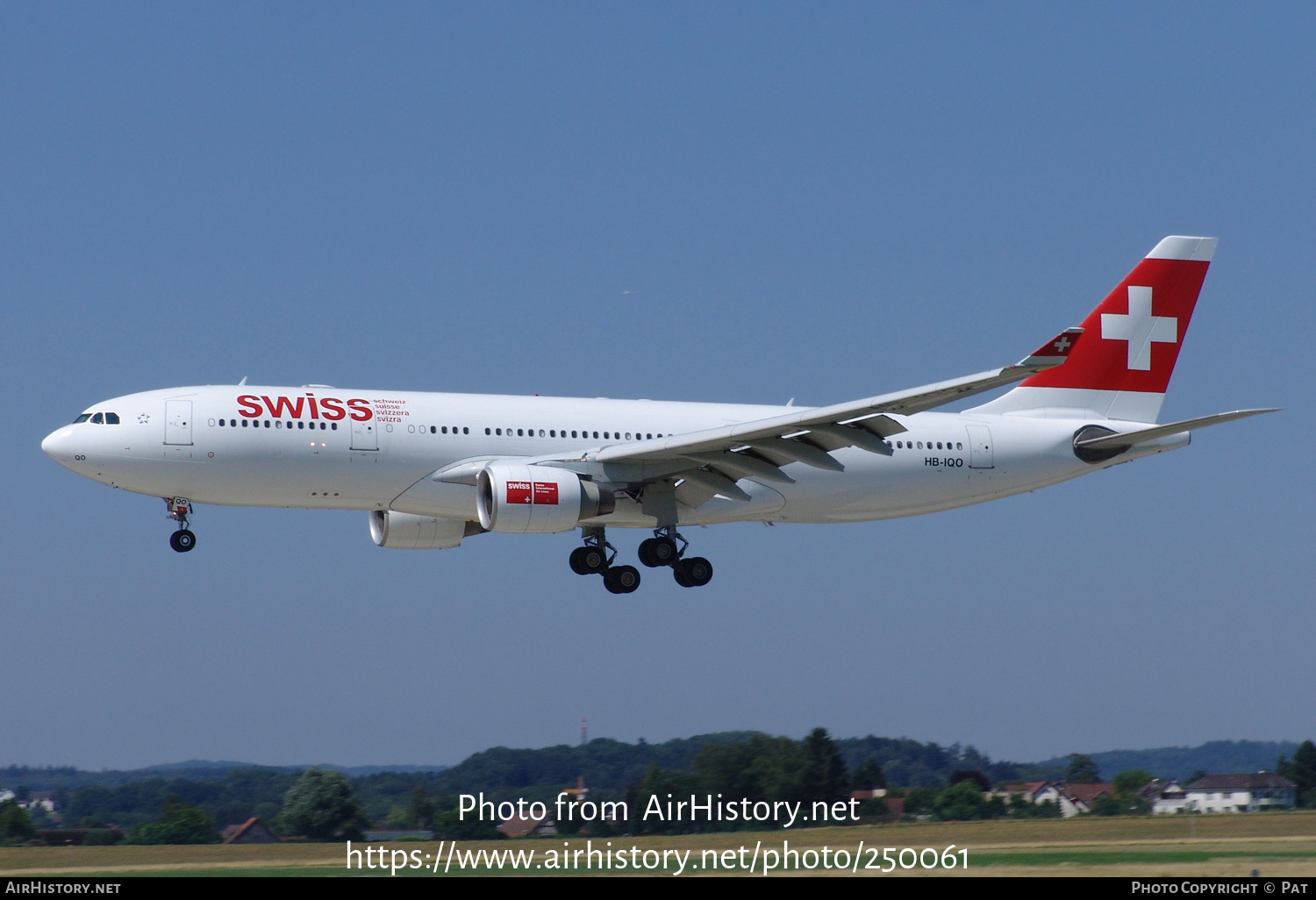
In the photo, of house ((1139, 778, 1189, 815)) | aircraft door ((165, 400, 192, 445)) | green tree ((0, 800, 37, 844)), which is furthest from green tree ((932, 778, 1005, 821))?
green tree ((0, 800, 37, 844))

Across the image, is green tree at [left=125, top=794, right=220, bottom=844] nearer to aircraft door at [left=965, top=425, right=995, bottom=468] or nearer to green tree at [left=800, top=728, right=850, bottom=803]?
green tree at [left=800, top=728, right=850, bottom=803]

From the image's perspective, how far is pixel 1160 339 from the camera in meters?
41.2

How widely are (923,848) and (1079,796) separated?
462 inches

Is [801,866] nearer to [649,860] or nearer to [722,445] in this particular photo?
[649,860]

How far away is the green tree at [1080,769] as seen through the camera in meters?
44.3

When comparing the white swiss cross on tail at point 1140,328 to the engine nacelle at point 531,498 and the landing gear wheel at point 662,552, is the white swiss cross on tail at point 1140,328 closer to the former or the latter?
the landing gear wheel at point 662,552

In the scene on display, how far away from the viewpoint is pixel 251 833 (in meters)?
34.6

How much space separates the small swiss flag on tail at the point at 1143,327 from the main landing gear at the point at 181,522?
2068 cm

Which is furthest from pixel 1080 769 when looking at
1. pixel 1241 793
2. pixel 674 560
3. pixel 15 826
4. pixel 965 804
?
pixel 15 826

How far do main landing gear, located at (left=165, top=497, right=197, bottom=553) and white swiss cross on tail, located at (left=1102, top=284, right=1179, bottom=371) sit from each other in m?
23.4

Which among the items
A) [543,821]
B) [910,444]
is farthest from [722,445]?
[543,821]

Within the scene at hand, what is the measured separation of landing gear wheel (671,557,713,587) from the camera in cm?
3700

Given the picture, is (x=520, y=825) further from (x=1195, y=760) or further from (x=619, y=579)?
(x=1195, y=760)

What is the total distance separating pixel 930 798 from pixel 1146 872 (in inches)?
536
